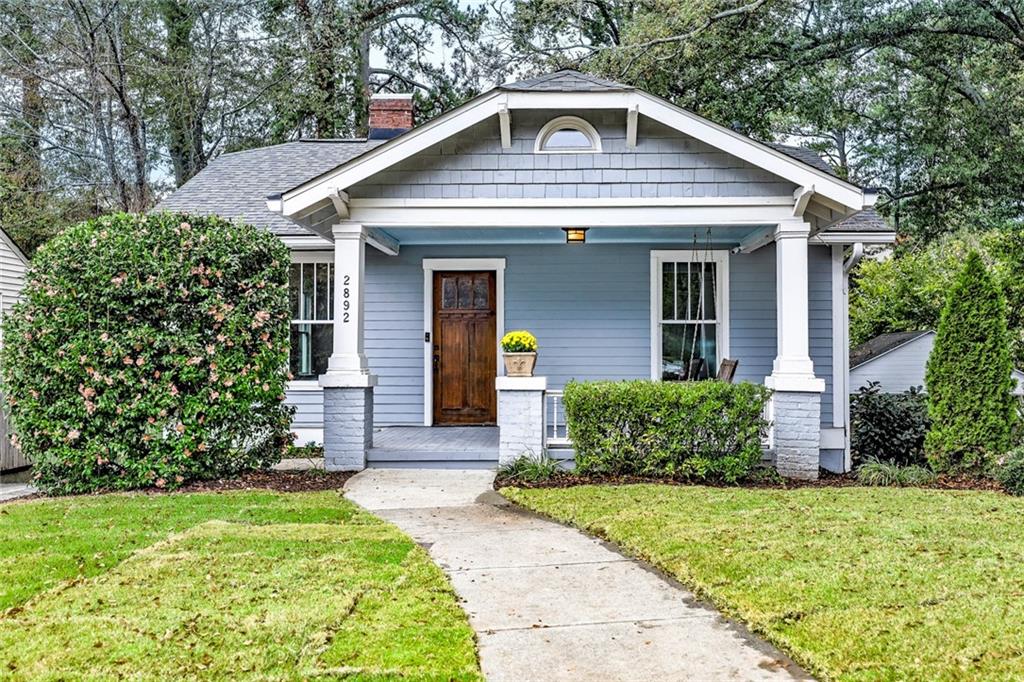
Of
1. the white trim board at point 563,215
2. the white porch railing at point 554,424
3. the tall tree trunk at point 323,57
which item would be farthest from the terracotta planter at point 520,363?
the tall tree trunk at point 323,57

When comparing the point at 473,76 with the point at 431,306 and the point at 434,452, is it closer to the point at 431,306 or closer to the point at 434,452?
the point at 431,306

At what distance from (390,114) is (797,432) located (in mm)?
7374

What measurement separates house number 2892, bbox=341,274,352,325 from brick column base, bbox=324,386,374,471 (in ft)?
2.43

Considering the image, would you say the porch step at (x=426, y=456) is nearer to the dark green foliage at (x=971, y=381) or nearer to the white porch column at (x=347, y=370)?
the white porch column at (x=347, y=370)

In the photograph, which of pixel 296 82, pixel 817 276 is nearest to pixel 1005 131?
pixel 817 276

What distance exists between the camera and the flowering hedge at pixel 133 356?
7.54m

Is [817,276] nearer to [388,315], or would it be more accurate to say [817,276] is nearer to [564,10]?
[388,315]

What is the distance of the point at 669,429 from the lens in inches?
312

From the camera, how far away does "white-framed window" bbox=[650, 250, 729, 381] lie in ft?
34.5

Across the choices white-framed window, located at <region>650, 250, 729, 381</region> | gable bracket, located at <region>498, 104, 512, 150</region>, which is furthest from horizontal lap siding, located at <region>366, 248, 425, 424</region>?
white-framed window, located at <region>650, 250, 729, 381</region>

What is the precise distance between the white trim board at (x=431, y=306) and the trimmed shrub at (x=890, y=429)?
4.71 meters

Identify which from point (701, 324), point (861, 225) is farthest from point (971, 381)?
point (701, 324)

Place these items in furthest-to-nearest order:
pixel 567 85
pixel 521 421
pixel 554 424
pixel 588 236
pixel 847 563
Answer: pixel 588 236
pixel 554 424
pixel 521 421
pixel 567 85
pixel 847 563

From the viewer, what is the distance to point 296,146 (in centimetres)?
1362
